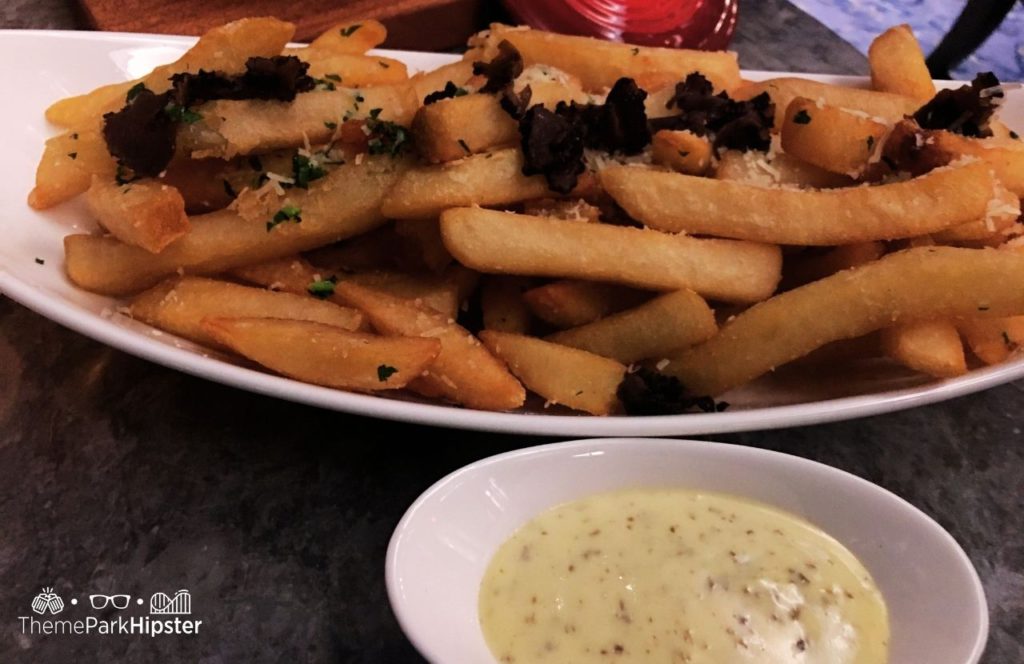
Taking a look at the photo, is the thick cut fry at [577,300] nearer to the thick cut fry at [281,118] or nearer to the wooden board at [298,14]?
the thick cut fry at [281,118]

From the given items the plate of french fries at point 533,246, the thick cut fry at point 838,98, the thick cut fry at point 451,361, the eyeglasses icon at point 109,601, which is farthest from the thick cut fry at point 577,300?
the eyeglasses icon at point 109,601

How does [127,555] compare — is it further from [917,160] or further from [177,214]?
[917,160]

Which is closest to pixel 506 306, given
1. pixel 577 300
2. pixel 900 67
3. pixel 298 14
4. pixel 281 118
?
pixel 577 300

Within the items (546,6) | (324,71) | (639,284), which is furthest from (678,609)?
(546,6)

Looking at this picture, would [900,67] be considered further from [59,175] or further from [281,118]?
[59,175]

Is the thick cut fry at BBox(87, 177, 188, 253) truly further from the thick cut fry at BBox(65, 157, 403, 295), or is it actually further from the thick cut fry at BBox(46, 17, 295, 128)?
the thick cut fry at BBox(46, 17, 295, 128)

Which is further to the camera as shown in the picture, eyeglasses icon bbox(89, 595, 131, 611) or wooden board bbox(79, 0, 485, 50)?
wooden board bbox(79, 0, 485, 50)

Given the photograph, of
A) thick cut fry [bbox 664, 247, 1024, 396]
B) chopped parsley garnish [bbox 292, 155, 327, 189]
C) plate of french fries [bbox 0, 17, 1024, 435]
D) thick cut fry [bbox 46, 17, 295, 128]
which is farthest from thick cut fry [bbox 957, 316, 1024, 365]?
thick cut fry [bbox 46, 17, 295, 128]
